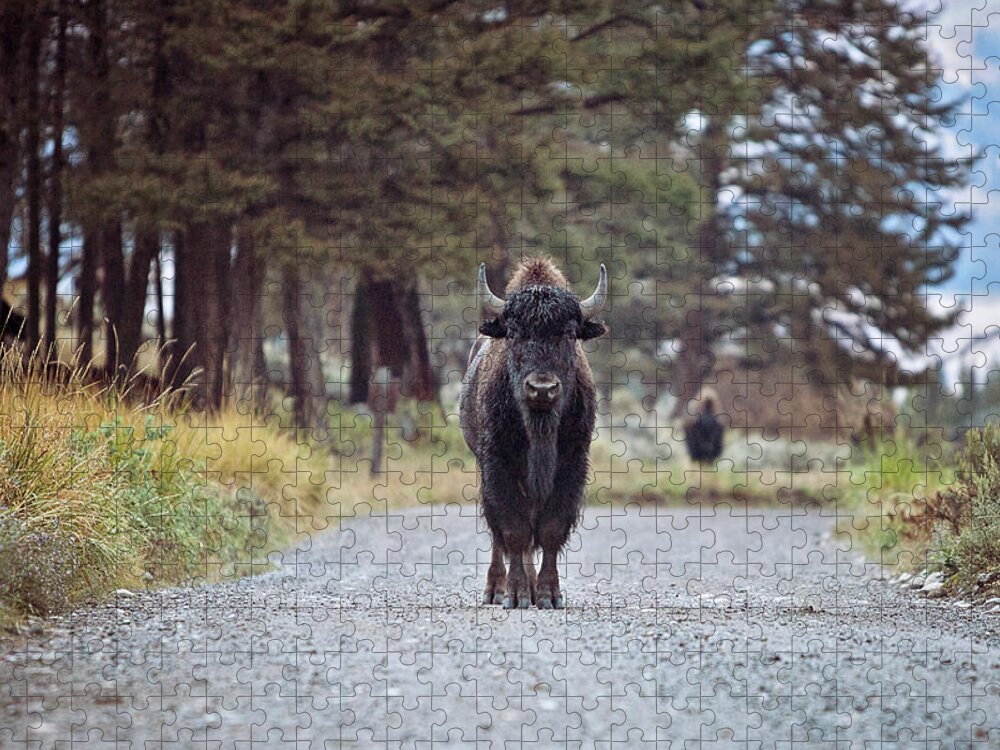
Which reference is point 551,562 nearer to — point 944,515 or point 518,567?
point 518,567

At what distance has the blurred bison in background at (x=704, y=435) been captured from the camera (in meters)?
27.0

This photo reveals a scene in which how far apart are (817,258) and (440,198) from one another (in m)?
14.8

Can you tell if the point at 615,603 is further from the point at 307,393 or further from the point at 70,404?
the point at 307,393

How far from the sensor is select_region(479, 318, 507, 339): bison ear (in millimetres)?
8695

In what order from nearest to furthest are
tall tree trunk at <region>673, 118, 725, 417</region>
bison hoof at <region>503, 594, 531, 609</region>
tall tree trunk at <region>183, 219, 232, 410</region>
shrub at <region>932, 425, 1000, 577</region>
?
bison hoof at <region>503, 594, 531, 609</region>
shrub at <region>932, 425, 1000, 577</region>
tall tree trunk at <region>183, 219, 232, 410</region>
tall tree trunk at <region>673, 118, 725, 417</region>

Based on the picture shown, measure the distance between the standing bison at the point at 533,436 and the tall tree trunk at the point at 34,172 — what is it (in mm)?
10437

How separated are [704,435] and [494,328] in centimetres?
1879

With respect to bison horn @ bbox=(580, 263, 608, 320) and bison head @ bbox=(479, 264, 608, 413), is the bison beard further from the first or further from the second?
bison horn @ bbox=(580, 263, 608, 320)

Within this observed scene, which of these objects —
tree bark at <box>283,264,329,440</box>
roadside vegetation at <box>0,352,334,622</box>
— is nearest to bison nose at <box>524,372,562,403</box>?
roadside vegetation at <box>0,352,334,622</box>

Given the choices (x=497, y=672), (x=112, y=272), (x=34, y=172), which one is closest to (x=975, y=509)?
(x=497, y=672)

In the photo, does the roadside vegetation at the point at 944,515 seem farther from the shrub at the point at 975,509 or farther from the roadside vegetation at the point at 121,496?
the roadside vegetation at the point at 121,496

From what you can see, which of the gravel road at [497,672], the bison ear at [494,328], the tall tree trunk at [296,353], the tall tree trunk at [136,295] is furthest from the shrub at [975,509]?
the tall tree trunk at [296,353]

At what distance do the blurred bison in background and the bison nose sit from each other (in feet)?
63.0

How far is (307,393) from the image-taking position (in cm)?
2100
